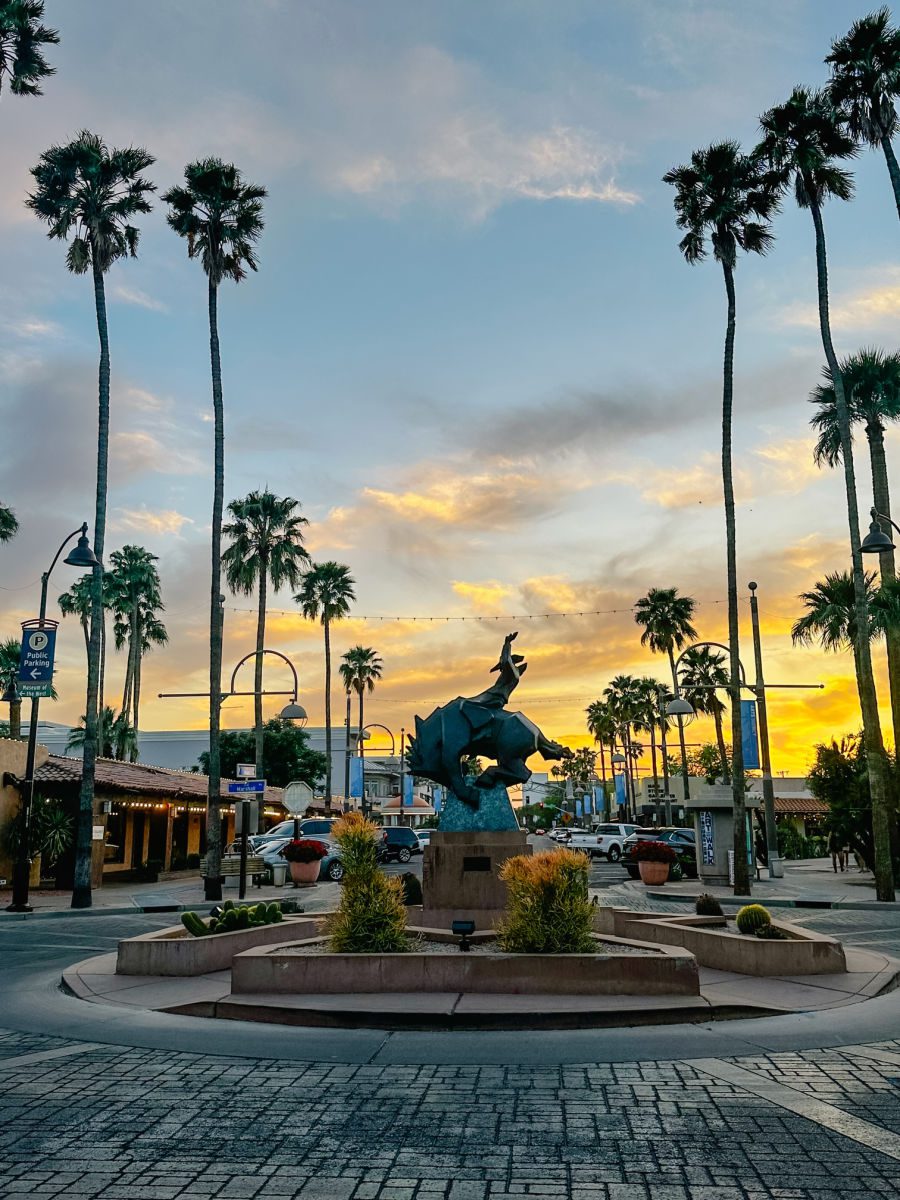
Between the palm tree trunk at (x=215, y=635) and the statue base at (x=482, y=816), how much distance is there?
31.4 ft

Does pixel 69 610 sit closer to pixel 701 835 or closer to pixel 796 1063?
pixel 701 835

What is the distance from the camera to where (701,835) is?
2902 centimetres

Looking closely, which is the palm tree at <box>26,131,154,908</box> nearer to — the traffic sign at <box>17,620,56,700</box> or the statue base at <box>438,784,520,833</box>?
the traffic sign at <box>17,620,56,700</box>

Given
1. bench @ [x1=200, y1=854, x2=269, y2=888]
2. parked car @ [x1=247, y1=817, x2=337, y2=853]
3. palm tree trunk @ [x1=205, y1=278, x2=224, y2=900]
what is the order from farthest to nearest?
parked car @ [x1=247, y1=817, x2=337, y2=853], bench @ [x1=200, y1=854, x2=269, y2=888], palm tree trunk @ [x1=205, y1=278, x2=224, y2=900]

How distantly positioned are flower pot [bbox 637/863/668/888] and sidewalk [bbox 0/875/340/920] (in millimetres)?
9134

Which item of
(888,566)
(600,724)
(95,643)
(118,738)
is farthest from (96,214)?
(600,724)

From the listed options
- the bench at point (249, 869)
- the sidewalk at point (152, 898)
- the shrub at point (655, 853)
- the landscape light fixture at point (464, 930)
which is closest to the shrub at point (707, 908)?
the landscape light fixture at point (464, 930)

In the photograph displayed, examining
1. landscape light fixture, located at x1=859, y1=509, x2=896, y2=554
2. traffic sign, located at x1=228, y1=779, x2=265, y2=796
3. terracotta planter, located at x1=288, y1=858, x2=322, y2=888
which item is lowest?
terracotta planter, located at x1=288, y1=858, x2=322, y2=888

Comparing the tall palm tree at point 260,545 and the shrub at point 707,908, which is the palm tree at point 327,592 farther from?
the shrub at point 707,908

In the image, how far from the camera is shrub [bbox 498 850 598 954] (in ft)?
34.4

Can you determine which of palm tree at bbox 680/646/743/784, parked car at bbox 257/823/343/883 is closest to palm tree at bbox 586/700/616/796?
palm tree at bbox 680/646/743/784

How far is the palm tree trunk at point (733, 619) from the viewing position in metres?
23.9

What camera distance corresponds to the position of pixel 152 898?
2677cm

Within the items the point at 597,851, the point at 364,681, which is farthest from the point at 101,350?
the point at 364,681
